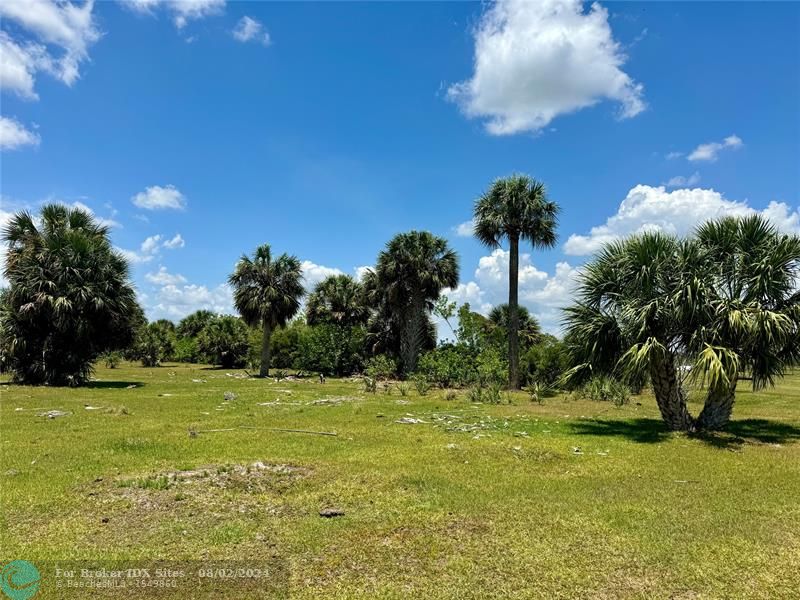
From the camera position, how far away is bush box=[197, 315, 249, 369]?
4556cm

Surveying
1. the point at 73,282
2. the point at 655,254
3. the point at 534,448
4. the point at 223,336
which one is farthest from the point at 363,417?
the point at 223,336

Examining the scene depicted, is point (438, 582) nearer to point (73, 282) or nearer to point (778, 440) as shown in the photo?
point (778, 440)

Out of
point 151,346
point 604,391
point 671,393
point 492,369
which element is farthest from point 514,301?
point 151,346

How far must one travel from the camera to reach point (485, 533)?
542 cm

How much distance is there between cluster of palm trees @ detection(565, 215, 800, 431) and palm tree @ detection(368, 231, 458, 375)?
18453 mm

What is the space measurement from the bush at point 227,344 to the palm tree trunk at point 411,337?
65.0 ft

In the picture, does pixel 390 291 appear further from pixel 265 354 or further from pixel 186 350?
pixel 186 350

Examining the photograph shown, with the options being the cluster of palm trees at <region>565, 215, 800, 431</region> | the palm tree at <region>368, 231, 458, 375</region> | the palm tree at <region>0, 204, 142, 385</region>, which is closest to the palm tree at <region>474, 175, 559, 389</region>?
the palm tree at <region>368, 231, 458, 375</region>

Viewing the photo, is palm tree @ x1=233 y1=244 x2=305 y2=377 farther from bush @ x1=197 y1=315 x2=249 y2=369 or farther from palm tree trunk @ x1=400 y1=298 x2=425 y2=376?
bush @ x1=197 y1=315 x2=249 y2=369

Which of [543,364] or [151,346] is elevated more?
[151,346]

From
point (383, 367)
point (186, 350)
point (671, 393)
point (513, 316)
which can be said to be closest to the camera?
point (671, 393)

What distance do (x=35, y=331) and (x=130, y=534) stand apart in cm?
2142

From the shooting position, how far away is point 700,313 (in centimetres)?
1159

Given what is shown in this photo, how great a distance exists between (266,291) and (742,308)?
26785 millimetres
